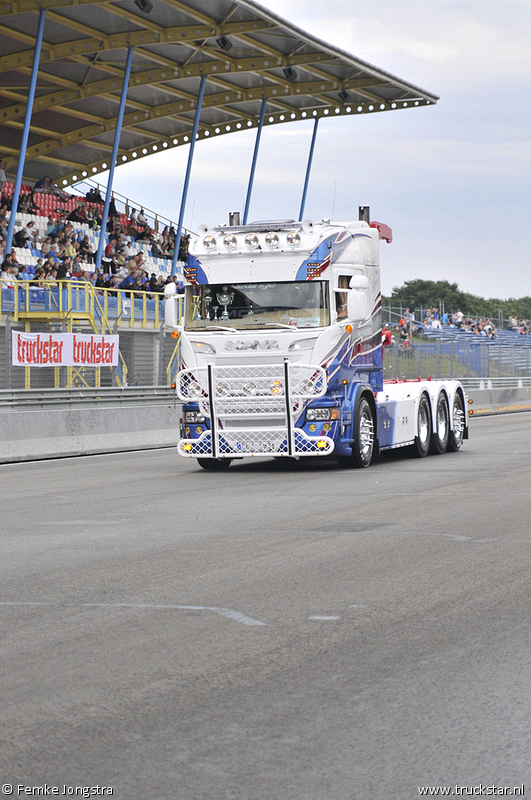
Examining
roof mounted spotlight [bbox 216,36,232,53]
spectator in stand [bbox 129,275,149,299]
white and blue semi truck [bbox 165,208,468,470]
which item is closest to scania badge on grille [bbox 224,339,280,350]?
white and blue semi truck [bbox 165,208,468,470]

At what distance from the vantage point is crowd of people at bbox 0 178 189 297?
3145 cm

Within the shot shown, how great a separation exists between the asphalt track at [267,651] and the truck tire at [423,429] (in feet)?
23.9

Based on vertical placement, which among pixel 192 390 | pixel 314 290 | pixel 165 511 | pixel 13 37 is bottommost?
pixel 165 511

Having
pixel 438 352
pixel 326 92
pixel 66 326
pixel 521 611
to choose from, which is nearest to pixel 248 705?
pixel 521 611

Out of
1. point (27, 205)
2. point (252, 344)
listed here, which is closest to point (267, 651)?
point (252, 344)

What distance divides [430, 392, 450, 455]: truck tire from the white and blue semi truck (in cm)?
284

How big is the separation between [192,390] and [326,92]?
2918 cm

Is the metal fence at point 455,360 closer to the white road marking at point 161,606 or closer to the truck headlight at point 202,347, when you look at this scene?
the truck headlight at point 202,347

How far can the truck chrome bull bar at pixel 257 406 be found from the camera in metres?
16.1

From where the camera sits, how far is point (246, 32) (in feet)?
116

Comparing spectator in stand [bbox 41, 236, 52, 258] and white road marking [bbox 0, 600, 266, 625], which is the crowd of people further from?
white road marking [bbox 0, 600, 266, 625]

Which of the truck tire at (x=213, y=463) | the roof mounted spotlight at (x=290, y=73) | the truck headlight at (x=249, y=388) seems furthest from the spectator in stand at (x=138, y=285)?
the truck headlight at (x=249, y=388)

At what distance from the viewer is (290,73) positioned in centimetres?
4138

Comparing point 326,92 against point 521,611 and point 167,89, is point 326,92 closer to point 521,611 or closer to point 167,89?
point 167,89
